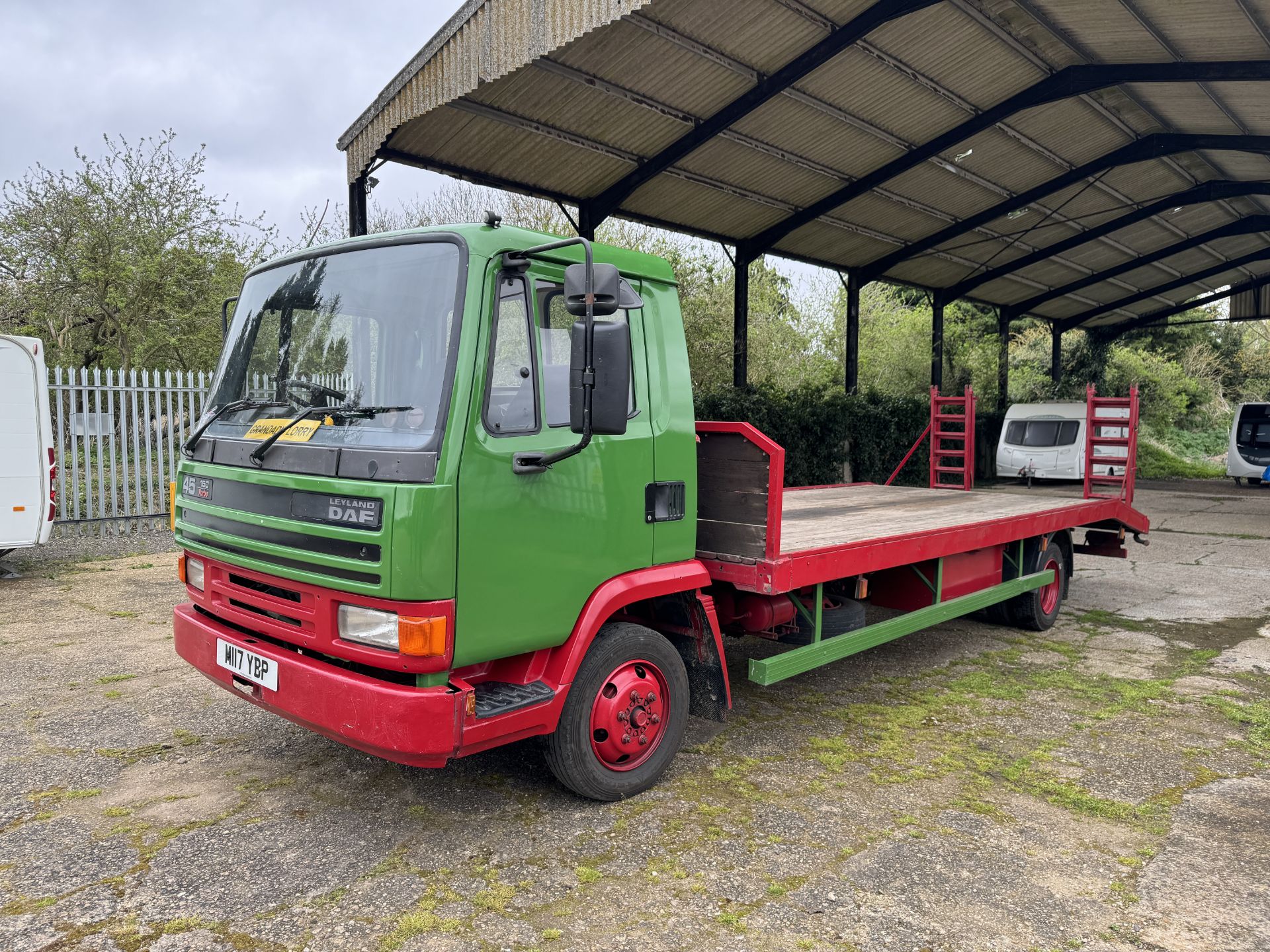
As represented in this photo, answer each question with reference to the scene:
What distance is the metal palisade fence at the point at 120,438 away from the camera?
910 centimetres

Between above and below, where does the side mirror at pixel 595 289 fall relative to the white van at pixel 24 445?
above

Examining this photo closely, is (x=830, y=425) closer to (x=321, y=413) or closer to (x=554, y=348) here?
(x=554, y=348)

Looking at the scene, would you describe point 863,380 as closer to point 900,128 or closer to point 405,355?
point 900,128

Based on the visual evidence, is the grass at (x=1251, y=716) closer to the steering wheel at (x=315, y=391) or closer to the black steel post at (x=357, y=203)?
the steering wheel at (x=315, y=391)

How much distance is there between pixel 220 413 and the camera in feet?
12.6

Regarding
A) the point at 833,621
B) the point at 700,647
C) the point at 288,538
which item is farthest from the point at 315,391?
the point at 833,621

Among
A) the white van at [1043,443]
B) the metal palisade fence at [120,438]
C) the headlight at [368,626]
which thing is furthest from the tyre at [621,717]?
the white van at [1043,443]

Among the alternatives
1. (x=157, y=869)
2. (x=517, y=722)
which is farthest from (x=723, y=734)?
(x=157, y=869)

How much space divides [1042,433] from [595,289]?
708 inches

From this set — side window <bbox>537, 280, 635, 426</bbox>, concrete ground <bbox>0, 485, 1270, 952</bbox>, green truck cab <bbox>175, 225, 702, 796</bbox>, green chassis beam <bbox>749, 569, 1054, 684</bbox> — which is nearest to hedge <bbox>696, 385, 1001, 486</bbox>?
green chassis beam <bbox>749, 569, 1054, 684</bbox>

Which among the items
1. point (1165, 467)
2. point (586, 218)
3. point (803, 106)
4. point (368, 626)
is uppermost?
point (803, 106)

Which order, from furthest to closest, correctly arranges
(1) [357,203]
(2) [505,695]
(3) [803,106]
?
(3) [803,106], (1) [357,203], (2) [505,695]

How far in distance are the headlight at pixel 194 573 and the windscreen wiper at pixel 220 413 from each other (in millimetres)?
489

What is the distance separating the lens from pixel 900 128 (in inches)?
467
